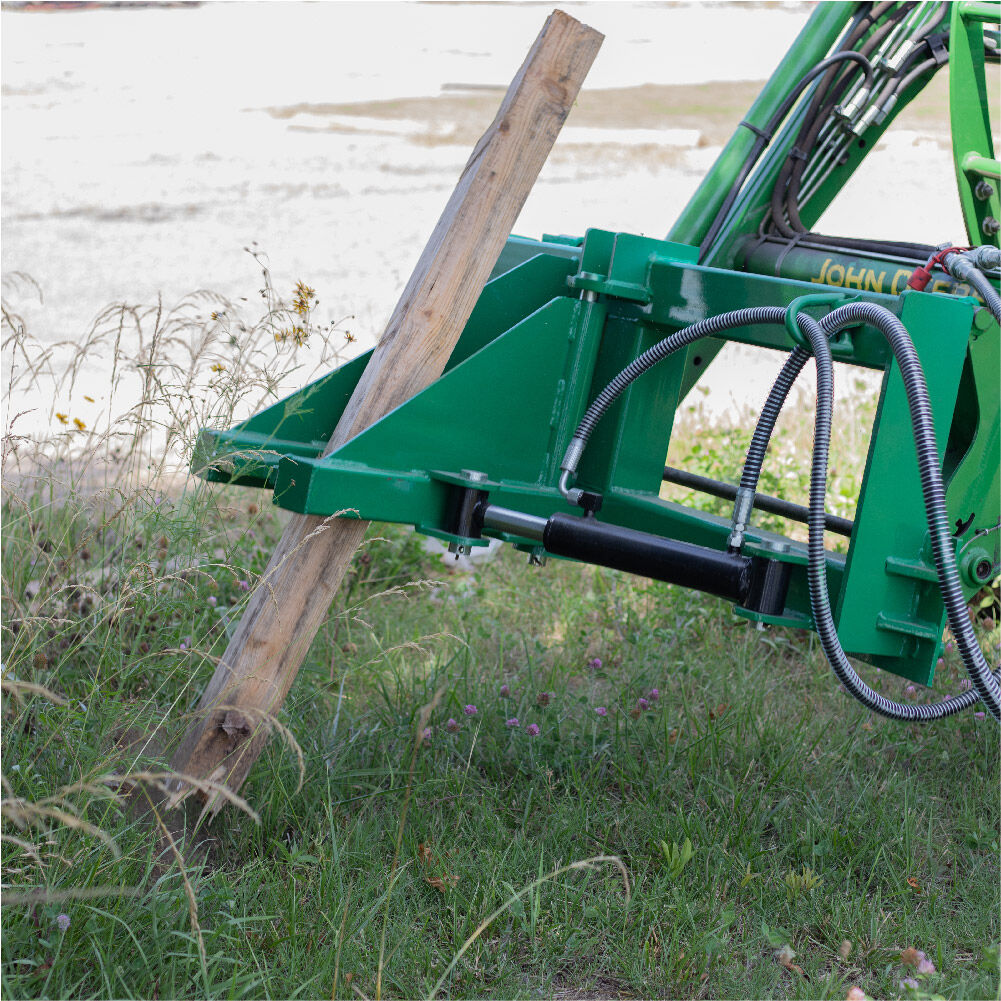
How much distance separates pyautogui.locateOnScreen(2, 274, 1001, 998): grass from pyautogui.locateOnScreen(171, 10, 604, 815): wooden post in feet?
0.30

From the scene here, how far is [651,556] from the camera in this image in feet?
7.67

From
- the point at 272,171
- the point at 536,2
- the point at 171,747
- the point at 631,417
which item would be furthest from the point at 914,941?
the point at 536,2

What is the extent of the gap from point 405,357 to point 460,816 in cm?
105

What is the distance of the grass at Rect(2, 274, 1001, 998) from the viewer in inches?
81.4

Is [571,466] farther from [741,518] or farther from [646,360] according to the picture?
[741,518]

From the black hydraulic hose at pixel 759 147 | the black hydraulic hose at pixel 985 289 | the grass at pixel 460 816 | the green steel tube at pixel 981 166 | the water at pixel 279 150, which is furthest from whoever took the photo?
the water at pixel 279 150

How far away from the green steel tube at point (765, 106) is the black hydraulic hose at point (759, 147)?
0.04 ft

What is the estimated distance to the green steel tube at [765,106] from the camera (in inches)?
125

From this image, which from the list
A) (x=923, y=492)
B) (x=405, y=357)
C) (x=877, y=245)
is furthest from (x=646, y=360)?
(x=877, y=245)

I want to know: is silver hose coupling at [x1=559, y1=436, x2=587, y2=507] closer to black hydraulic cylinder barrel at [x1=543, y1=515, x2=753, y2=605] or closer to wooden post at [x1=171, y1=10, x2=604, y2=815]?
black hydraulic cylinder barrel at [x1=543, y1=515, x2=753, y2=605]

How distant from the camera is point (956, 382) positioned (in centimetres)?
231

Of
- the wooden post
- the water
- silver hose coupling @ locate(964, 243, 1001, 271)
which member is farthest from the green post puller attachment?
the water

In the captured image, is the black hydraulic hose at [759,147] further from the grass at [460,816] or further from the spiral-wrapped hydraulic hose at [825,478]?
the grass at [460,816]

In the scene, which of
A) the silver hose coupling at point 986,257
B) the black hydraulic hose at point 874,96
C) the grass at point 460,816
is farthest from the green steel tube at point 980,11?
the grass at point 460,816
